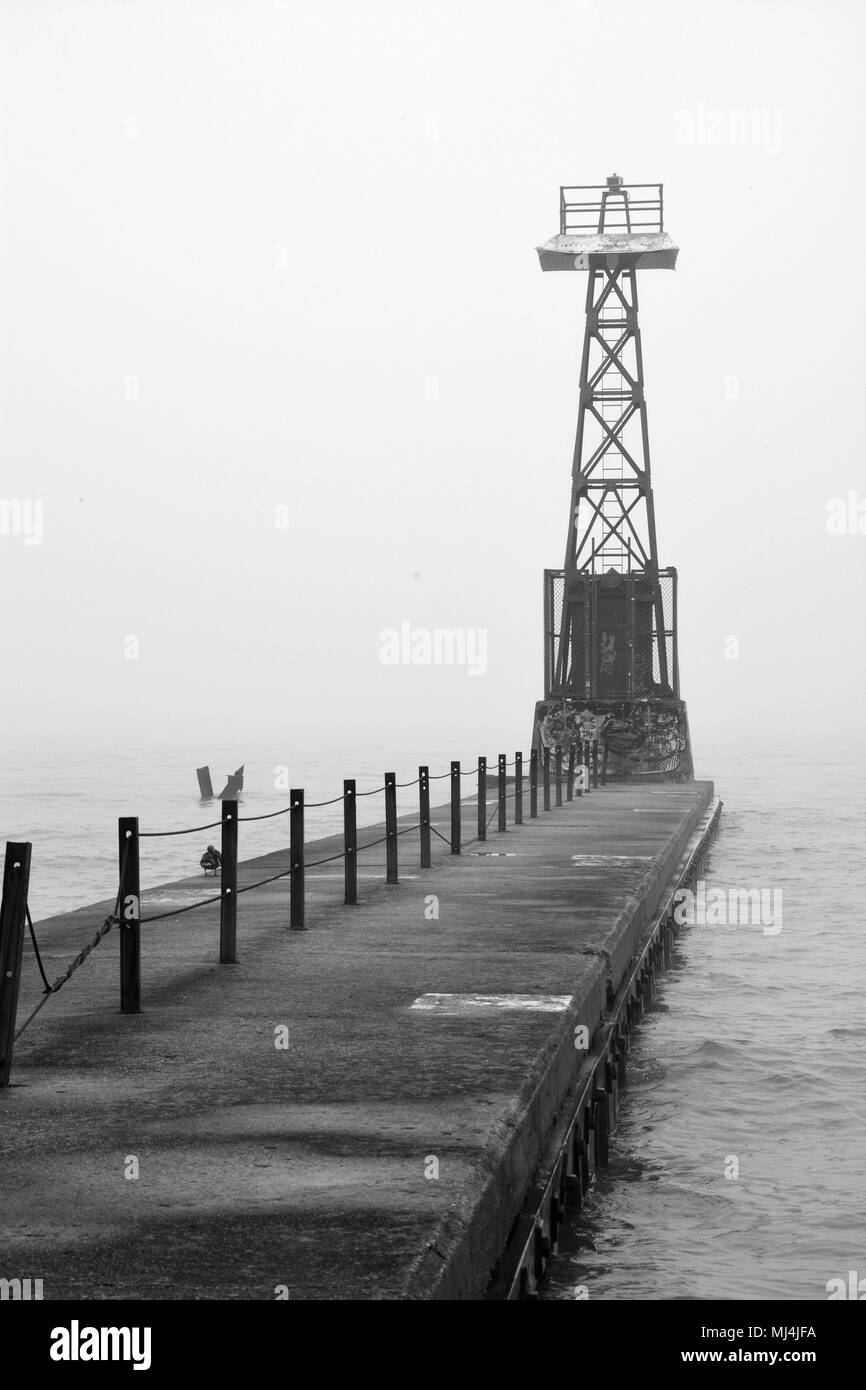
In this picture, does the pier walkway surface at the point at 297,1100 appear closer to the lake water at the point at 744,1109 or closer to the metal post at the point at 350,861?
the metal post at the point at 350,861

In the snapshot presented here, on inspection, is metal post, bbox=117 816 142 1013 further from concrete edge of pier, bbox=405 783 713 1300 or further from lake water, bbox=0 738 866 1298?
lake water, bbox=0 738 866 1298

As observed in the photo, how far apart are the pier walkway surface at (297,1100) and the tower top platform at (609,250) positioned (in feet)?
98.0

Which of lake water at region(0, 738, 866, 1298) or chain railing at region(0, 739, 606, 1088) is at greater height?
chain railing at region(0, 739, 606, 1088)

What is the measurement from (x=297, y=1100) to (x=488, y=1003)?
8.15ft

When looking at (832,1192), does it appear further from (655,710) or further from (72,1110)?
(655,710)

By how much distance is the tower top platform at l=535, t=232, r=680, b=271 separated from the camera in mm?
40000

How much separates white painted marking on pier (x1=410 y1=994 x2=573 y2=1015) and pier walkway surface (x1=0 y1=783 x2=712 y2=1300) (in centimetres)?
3

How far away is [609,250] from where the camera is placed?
4000cm

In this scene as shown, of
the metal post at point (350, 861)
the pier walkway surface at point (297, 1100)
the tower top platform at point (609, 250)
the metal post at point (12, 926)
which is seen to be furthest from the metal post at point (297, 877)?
the tower top platform at point (609, 250)

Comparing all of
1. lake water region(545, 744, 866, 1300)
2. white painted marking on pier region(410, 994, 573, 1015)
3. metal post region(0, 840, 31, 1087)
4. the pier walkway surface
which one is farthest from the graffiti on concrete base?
metal post region(0, 840, 31, 1087)

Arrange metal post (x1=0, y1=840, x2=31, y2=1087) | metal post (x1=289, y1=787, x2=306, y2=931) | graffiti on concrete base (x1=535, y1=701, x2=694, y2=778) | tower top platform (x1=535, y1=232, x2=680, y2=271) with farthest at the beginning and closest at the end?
tower top platform (x1=535, y1=232, x2=680, y2=271)
graffiti on concrete base (x1=535, y1=701, x2=694, y2=778)
metal post (x1=289, y1=787, x2=306, y2=931)
metal post (x1=0, y1=840, x2=31, y2=1087)

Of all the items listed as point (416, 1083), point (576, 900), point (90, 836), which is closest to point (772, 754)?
point (90, 836)

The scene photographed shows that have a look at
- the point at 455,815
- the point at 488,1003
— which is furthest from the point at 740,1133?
the point at 455,815
